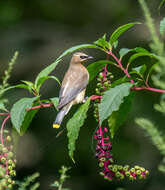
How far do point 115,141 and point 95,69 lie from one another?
599 cm

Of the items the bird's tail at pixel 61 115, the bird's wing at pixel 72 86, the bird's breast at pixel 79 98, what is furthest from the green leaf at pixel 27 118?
the bird's breast at pixel 79 98

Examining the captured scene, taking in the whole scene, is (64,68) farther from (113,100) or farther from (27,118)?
(113,100)

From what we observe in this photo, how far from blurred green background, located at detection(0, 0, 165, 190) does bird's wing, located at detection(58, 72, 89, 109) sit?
2.66m

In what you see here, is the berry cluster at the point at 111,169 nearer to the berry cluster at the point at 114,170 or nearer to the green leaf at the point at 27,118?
the berry cluster at the point at 114,170

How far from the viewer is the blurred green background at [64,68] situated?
339 inches

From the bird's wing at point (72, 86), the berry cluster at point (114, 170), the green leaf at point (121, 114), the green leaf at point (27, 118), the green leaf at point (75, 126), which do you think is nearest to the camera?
the berry cluster at point (114, 170)

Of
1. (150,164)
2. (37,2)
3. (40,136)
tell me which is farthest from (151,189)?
(37,2)

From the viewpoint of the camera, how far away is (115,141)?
8.68m

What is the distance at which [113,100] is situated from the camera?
7.77ft

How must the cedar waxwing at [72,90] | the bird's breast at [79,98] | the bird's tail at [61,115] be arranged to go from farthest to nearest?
the bird's breast at [79,98]
the cedar waxwing at [72,90]
the bird's tail at [61,115]

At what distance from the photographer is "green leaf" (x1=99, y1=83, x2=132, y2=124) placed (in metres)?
2.33

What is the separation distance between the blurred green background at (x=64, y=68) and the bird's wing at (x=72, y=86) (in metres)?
2.66

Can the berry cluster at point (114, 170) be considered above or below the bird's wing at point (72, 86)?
below

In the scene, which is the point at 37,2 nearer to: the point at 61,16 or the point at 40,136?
the point at 61,16
